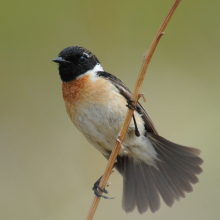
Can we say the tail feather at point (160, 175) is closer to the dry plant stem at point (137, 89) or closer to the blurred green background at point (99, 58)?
the blurred green background at point (99, 58)

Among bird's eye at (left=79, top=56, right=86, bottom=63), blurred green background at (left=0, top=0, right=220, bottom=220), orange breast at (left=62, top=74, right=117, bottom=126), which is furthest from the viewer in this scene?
blurred green background at (left=0, top=0, right=220, bottom=220)

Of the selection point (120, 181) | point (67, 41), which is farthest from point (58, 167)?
point (67, 41)

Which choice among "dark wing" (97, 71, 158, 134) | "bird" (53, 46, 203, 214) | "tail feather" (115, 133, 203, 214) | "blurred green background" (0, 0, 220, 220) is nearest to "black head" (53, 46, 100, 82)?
"bird" (53, 46, 203, 214)

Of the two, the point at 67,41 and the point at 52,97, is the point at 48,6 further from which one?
the point at 52,97

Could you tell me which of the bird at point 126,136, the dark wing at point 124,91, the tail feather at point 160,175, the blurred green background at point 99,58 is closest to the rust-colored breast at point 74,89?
the bird at point 126,136

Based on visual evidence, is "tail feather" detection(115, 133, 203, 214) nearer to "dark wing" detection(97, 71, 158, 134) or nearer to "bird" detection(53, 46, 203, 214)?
"bird" detection(53, 46, 203, 214)

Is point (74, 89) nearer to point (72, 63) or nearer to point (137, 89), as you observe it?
point (72, 63)
